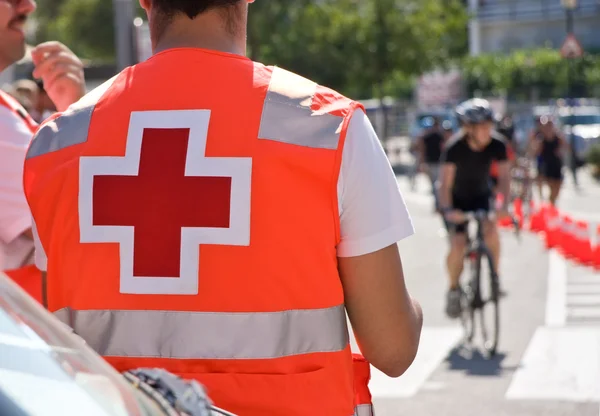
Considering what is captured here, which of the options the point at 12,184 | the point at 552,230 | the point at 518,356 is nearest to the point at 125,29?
the point at 518,356

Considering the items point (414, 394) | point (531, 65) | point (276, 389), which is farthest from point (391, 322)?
point (531, 65)

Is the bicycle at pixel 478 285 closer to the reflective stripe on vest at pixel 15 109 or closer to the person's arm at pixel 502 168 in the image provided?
the person's arm at pixel 502 168

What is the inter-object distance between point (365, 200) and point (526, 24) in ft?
258

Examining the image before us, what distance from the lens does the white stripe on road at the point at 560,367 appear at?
7.73 metres

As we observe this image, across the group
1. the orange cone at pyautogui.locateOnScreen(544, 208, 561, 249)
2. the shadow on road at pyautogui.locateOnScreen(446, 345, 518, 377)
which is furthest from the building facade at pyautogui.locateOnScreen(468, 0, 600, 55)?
A: the shadow on road at pyautogui.locateOnScreen(446, 345, 518, 377)

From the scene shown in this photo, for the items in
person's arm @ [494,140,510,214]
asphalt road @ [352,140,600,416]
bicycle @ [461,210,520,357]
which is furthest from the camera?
person's arm @ [494,140,510,214]

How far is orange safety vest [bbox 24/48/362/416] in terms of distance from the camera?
2.34m

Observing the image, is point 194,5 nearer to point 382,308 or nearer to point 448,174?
point 382,308

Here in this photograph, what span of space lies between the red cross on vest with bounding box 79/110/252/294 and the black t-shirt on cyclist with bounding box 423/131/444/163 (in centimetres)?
2132

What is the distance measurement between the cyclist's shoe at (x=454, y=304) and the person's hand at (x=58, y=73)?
6.86 metres

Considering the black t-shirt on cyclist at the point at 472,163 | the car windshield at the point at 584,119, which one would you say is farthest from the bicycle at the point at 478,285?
the car windshield at the point at 584,119

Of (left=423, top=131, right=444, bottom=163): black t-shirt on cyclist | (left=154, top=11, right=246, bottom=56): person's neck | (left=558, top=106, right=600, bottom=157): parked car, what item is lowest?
(left=558, top=106, right=600, bottom=157): parked car

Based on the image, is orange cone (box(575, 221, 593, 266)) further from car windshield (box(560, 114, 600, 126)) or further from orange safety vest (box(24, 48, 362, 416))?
car windshield (box(560, 114, 600, 126))

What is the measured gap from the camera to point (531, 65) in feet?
218
